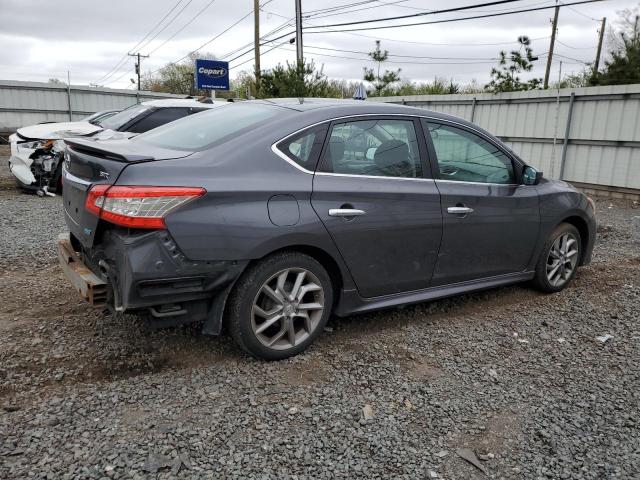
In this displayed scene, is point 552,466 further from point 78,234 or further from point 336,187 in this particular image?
point 78,234

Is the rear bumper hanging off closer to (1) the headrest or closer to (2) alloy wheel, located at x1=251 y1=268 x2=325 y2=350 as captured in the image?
(2) alloy wheel, located at x1=251 y1=268 x2=325 y2=350

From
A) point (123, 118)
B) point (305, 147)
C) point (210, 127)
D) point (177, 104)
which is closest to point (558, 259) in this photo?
point (305, 147)

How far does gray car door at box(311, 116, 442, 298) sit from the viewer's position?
3496mm

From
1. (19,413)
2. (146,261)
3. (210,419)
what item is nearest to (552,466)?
(210,419)

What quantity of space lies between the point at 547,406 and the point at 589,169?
1035 centimetres

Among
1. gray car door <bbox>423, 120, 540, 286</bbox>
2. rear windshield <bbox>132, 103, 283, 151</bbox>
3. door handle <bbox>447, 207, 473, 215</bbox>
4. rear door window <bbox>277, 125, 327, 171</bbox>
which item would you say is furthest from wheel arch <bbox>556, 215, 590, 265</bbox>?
rear windshield <bbox>132, 103, 283, 151</bbox>

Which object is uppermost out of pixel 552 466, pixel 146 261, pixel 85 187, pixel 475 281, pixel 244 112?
pixel 244 112

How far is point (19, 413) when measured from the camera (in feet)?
9.18

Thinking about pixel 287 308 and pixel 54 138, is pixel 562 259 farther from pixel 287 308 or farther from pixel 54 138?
pixel 54 138

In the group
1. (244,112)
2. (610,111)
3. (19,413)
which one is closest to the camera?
(19,413)

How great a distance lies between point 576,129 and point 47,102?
745 inches

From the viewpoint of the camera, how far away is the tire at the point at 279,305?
10.6 feet

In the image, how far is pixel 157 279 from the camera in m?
2.91

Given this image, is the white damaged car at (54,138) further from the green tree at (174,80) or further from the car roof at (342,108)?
the green tree at (174,80)
